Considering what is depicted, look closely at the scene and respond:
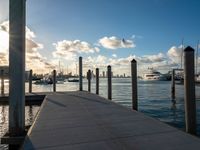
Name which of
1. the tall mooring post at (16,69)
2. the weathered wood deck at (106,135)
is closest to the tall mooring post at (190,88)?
the weathered wood deck at (106,135)

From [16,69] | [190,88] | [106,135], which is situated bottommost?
[106,135]

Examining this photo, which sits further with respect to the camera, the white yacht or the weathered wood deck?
the white yacht

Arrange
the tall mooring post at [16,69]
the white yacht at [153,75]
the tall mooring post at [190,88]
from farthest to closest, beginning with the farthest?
the white yacht at [153,75]
the tall mooring post at [16,69]
the tall mooring post at [190,88]

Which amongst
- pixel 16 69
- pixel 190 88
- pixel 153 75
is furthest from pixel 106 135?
pixel 153 75

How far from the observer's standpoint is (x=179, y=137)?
5.05m

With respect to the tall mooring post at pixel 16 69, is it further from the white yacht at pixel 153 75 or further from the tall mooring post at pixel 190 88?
the white yacht at pixel 153 75

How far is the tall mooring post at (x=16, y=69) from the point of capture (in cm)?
607

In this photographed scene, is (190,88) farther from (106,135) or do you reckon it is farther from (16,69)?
(16,69)

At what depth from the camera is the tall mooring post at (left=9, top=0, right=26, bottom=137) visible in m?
6.07

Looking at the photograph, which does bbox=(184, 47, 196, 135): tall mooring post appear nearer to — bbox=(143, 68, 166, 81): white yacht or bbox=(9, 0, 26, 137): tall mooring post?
bbox=(9, 0, 26, 137): tall mooring post

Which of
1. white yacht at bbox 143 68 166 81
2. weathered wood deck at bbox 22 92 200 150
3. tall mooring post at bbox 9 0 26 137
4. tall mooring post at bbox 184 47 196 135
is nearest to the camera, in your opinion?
weathered wood deck at bbox 22 92 200 150

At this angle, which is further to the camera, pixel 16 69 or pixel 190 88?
pixel 16 69

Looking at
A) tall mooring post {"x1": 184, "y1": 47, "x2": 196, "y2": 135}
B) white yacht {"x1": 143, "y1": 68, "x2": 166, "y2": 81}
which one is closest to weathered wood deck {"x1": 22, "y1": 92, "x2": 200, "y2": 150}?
tall mooring post {"x1": 184, "y1": 47, "x2": 196, "y2": 135}

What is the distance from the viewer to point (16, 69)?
6070 millimetres
